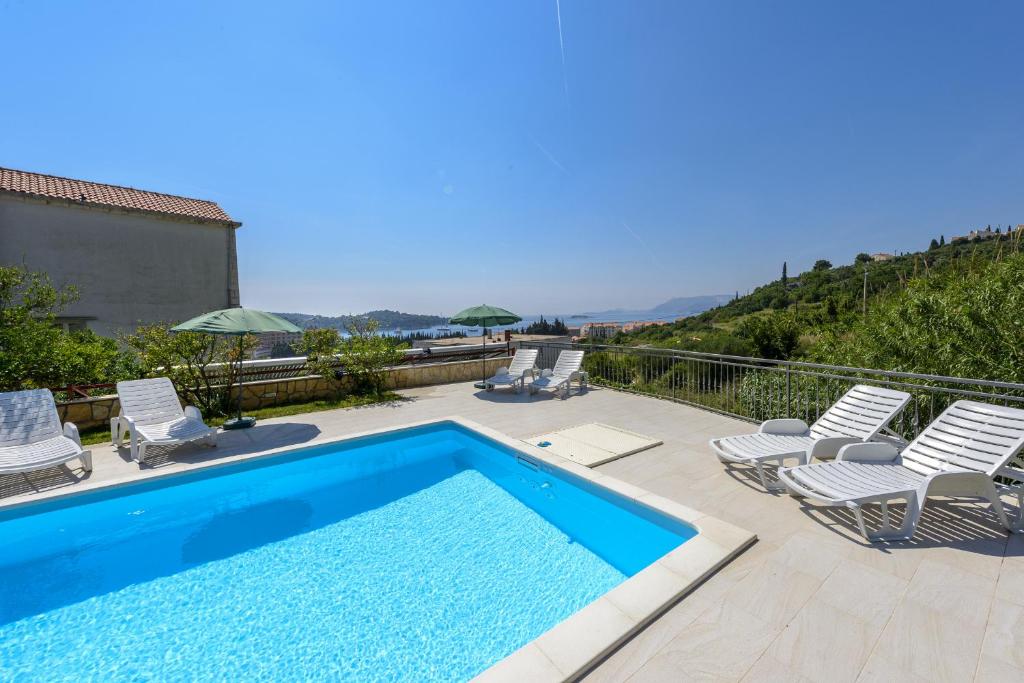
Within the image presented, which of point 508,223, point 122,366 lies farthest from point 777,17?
point 122,366

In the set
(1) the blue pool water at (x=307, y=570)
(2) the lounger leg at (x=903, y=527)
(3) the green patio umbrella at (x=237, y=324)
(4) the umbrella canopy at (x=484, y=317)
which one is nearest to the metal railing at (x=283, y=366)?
(4) the umbrella canopy at (x=484, y=317)

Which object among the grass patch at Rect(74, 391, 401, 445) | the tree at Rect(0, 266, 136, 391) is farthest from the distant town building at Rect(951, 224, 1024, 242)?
the tree at Rect(0, 266, 136, 391)

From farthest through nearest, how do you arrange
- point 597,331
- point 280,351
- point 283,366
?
1. point 597,331
2. point 280,351
3. point 283,366

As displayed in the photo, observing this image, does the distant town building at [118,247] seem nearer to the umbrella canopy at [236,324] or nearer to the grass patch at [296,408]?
the grass patch at [296,408]

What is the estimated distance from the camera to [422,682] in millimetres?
2545

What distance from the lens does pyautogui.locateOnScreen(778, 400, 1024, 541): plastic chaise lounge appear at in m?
3.13

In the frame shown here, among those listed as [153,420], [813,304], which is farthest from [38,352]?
[813,304]

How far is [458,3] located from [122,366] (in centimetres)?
1000

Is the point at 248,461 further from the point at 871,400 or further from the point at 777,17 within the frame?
the point at 777,17

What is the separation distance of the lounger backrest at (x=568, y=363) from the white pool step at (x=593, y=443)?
9.69 feet

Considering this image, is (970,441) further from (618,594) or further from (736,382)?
(736,382)

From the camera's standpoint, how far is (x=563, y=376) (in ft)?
31.2

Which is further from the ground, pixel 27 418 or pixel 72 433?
pixel 27 418

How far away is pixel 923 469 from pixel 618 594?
3.03 m
